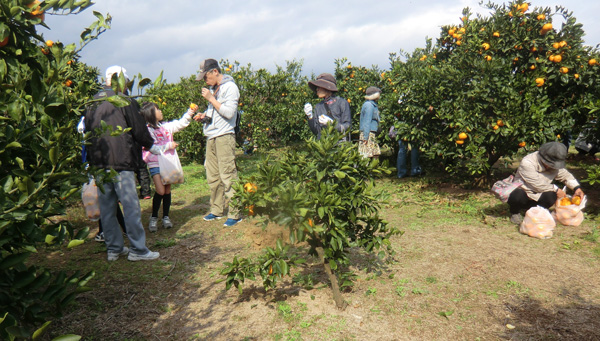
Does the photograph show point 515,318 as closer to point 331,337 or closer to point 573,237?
point 331,337

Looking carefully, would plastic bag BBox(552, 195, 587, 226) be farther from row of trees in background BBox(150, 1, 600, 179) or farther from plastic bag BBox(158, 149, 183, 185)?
plastic bag BBox(158, 149, 183, 185)

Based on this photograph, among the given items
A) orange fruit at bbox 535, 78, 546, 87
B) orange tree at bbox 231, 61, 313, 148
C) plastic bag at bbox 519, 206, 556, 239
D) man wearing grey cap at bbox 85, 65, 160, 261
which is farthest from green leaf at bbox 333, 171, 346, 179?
orange tree at bbox 231, 61, 313, 148

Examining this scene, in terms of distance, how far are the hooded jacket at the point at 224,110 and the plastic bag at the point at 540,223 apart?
153 inches

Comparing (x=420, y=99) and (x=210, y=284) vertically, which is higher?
(x=420, y=99)

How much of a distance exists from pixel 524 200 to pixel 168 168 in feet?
15.0

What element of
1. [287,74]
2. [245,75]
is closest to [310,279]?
[245,75]

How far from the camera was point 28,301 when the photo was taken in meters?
1.62

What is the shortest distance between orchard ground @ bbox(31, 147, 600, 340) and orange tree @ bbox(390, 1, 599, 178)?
1.35 meters

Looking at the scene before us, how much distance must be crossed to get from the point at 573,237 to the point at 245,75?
26.9 ft

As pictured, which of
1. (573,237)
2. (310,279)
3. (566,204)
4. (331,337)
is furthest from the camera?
(566,204)

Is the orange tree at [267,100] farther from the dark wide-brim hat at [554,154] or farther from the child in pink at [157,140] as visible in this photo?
the dark wide-brim hat at [554,154]

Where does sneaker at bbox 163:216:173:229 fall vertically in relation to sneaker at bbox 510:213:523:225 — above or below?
above

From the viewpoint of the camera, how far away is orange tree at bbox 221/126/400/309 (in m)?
2.82

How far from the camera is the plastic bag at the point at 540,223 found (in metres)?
4.52
